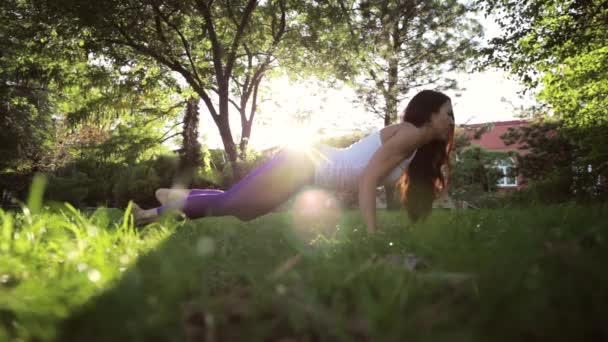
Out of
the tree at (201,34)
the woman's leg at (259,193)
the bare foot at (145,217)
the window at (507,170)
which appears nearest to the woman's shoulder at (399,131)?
the woman's leg at (259,193)

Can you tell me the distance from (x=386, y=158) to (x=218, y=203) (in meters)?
1.67

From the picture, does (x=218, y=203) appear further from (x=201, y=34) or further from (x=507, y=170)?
(x=507, y=170)

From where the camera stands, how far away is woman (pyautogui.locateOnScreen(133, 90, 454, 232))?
151 inches

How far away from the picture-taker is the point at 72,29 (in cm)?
1185

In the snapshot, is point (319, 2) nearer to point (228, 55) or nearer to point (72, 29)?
point (228, 55)

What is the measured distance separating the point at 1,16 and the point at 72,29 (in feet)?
9.02

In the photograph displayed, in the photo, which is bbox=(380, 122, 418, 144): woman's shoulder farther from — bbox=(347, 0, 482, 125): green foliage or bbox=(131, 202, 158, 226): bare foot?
bbox=(347, 0, 482, 125): green foliage

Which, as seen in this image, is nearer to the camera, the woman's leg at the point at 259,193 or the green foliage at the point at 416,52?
the woman's leg at the point at 259,193

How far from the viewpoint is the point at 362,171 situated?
169 inches

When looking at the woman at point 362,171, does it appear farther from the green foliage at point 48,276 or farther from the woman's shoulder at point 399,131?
the green foliage at point 48,276

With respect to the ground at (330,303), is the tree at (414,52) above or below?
above

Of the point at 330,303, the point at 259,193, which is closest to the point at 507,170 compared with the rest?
the point at 259,193

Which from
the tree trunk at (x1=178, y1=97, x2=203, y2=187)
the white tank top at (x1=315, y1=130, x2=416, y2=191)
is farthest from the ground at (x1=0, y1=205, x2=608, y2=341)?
the tree trunk at (x1=178, y1=97, x2=203, y2=187)

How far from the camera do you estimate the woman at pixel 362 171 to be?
151 inches
